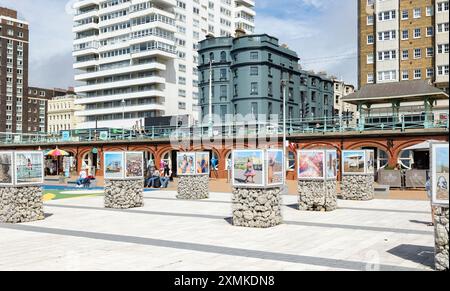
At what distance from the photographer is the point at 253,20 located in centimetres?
10900

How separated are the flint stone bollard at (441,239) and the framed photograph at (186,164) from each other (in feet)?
52.6

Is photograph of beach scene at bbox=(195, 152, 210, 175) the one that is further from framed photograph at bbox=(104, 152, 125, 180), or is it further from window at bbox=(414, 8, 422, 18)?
window at bbox=(414, 8, 422, 18)

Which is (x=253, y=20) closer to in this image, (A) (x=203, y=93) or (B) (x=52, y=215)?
(A) (x=203, y=93)

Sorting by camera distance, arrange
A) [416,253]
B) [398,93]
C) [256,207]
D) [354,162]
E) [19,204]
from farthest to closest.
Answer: [398,93], [354,162], [19,204], [256,207], [416,253]

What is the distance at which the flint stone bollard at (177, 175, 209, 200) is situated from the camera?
23984mm

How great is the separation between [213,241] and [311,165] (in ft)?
25.1

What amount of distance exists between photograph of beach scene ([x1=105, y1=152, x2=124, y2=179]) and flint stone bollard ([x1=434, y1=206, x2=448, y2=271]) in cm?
1372

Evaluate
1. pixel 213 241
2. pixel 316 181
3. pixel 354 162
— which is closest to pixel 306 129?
pixel 354 162

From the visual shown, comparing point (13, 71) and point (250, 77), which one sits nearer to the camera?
point (250, 77)

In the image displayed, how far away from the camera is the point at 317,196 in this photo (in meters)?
18.4

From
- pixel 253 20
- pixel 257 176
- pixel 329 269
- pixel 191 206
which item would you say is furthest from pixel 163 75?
pixel 329 269

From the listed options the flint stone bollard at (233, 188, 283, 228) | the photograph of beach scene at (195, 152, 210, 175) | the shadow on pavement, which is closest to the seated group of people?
the photograph of beach scene at (195, 152, 210, 175)

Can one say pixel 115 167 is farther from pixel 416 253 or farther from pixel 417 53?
pixel 417 53

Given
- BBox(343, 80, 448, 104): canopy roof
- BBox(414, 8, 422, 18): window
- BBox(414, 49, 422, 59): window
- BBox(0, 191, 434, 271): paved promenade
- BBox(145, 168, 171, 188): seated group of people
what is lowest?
BBox(0, 191, 434, 271): paved promenade
